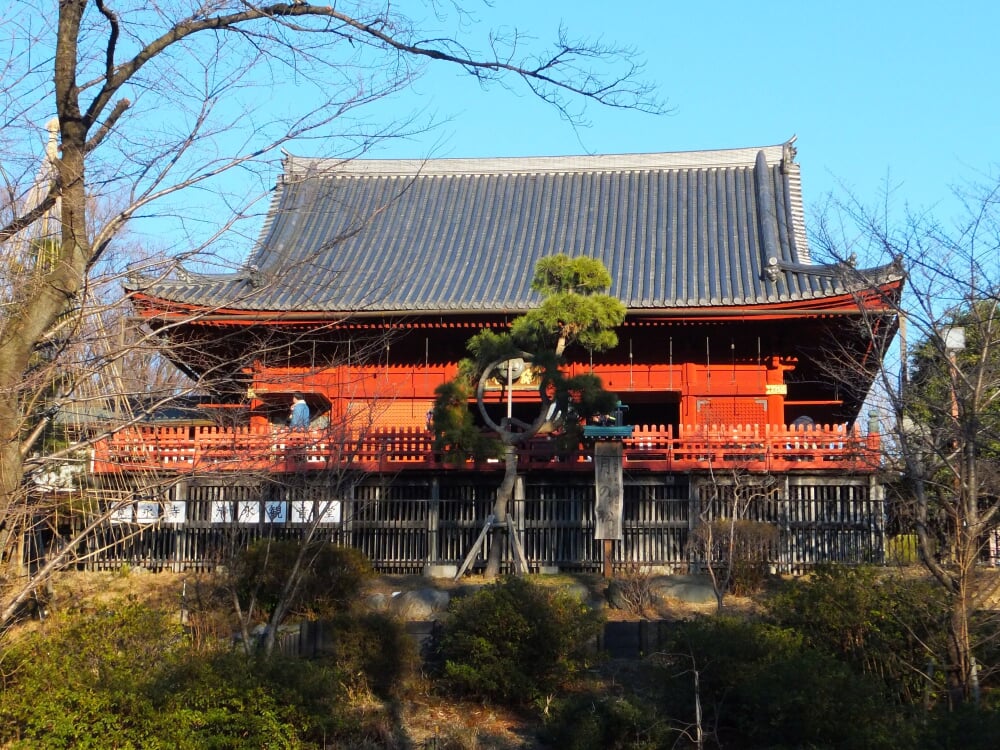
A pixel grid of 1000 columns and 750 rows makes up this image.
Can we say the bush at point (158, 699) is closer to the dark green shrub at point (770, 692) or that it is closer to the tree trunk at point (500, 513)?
the dark green shrub at point (770, 692)

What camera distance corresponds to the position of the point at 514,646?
34.4ft

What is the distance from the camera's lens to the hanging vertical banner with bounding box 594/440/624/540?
15.0 meters

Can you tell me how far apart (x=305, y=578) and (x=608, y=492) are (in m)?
4.49

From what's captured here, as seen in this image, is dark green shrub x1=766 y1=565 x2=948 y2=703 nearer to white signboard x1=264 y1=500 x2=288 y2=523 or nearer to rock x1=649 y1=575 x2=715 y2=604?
rock x1=649 y1=575 x2=715 y2=604

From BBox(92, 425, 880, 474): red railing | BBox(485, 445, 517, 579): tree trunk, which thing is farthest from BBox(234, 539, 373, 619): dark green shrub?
BBox(485, 445, 517, 579): tree trunk

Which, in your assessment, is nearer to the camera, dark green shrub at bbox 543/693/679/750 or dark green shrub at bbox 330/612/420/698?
dark green shrub at bbox 543/693/679/750

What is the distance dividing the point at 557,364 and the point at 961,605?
7017mm

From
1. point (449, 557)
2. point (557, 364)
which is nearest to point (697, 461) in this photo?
point (557, 364)

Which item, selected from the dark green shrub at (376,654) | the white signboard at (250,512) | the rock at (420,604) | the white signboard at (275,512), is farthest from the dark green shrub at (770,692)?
the white signboard at (250,512)

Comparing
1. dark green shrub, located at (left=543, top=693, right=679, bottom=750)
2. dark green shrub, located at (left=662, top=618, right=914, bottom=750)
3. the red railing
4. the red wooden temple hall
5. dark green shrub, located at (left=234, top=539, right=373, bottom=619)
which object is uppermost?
the red wooden temple hall

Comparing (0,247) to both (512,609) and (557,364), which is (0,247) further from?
(557,364)

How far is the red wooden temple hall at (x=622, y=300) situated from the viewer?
1612cm

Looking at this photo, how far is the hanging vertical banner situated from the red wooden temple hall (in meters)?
1.05

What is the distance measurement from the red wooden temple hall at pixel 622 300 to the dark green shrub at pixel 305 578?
1666mm
